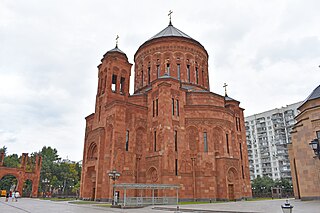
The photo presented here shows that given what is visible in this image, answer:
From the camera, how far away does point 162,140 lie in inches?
907

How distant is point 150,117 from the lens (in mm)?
25844

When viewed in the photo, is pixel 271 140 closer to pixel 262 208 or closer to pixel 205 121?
pixel 205 121

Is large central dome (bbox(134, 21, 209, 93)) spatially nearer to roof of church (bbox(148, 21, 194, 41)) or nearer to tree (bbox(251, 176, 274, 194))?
roof of church (bbox(148, 21, 194, 41))

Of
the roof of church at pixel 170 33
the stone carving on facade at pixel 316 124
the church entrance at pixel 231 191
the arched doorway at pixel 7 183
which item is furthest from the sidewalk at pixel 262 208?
the arched doorway at pixel 7 183

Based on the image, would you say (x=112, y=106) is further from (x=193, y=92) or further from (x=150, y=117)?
(x=193, y=92)

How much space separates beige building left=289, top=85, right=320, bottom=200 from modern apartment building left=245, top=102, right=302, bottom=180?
44.8m

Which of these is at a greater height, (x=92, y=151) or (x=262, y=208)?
(x=92, y=151)

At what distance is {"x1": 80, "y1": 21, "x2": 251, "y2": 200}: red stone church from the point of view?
2297 centimetres

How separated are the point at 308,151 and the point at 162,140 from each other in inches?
466

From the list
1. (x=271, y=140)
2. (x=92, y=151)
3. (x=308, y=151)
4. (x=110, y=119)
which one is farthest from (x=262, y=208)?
(x=271, y=140)

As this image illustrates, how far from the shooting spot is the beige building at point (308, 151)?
18250 mm

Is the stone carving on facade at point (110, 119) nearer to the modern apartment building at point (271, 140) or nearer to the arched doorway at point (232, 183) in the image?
the arched doorway at point (232, 183)

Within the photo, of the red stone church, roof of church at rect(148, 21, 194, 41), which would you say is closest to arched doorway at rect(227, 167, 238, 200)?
the red stone church

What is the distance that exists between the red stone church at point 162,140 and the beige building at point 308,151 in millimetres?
6610
